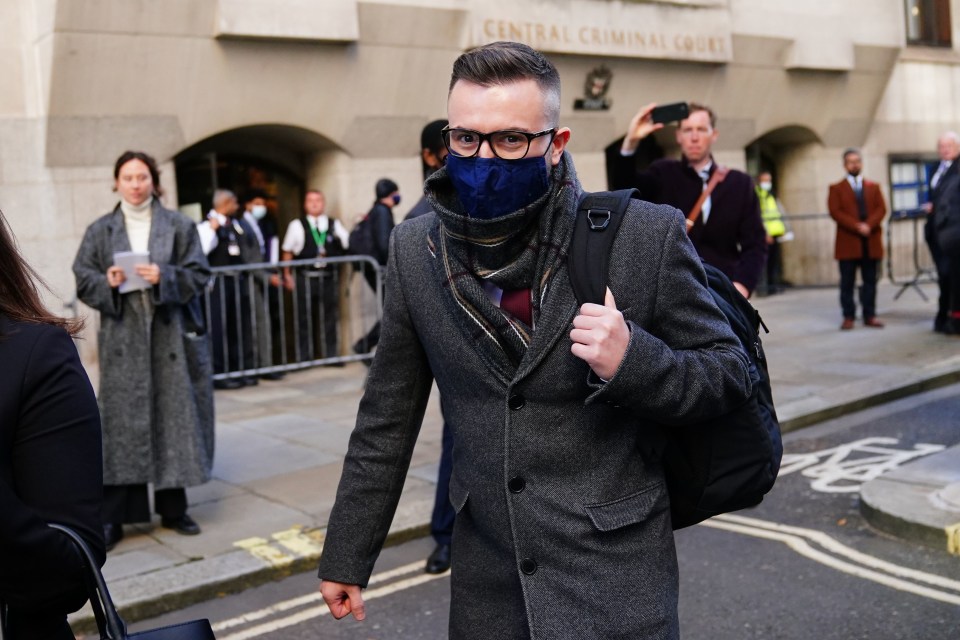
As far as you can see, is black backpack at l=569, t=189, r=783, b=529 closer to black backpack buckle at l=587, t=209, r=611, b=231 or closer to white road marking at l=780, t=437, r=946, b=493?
A: black backpack buckle at l=587, t=209, r=611, b=231

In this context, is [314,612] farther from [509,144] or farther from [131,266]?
[509,144]

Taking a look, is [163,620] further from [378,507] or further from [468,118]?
[468,118]

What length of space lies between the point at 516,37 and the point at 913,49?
9.16 metres

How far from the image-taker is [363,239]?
1103 centimetres

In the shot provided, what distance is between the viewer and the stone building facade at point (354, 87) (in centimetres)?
1012

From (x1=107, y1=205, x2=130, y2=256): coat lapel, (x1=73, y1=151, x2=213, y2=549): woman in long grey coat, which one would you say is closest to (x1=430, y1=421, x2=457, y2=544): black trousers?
(x1=73, y1=151, x2=213, y2=549): woman in long grey coat

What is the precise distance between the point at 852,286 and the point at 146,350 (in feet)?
29.6

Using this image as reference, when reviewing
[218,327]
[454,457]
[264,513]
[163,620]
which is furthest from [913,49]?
[454,457]

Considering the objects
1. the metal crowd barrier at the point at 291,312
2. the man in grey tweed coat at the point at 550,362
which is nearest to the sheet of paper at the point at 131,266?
the man in grey tweed coat at the point at 550,362

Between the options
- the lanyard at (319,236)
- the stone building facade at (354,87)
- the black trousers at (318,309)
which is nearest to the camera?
the stone building facade at (354,87)

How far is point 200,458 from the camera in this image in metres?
5.78

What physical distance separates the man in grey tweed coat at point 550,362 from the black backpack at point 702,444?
0.09 feet

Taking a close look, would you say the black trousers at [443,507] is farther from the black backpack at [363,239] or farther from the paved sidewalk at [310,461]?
the black backpack at [363,239]

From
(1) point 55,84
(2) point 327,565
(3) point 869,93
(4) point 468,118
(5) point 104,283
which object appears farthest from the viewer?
(3) point 869,93
